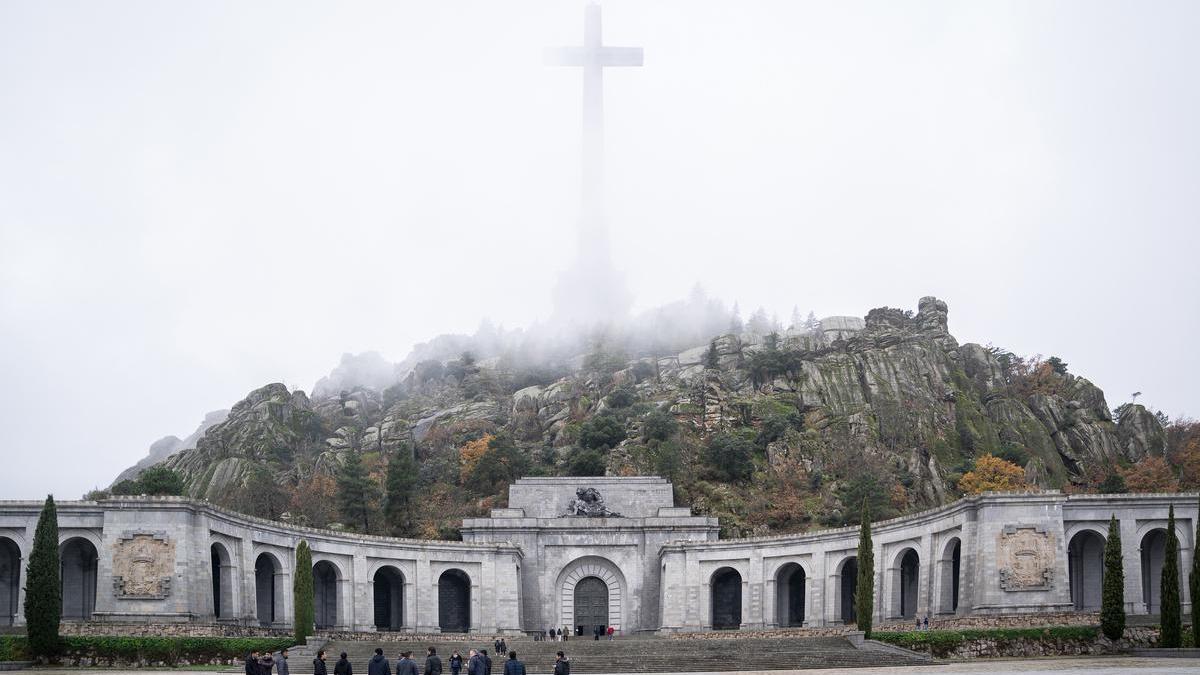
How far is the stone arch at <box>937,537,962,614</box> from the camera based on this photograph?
192 ft

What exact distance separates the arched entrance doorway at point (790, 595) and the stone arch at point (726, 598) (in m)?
2.35

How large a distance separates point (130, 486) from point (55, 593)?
132 feet

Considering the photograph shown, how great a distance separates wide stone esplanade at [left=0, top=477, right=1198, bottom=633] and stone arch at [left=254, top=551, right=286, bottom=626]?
81mm

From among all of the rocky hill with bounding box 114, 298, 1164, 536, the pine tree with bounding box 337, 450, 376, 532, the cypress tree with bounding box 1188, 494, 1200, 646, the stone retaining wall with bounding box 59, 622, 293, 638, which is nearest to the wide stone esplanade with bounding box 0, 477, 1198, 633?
the stone retaining wall with bounding box 59, 622, 293, 638

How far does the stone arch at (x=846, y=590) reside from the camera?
65938 millimetres

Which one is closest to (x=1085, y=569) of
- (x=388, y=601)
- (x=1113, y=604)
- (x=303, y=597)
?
(x=1113, y=604)

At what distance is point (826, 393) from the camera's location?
103188mm

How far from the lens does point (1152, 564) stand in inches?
2344

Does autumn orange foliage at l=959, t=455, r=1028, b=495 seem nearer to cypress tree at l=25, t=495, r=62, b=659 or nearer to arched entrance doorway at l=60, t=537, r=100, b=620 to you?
arched entrance doorway at l=60, t=537, r=100, b=620

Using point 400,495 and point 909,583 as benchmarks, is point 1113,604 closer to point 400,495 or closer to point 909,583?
point 909,583

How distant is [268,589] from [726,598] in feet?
79.1

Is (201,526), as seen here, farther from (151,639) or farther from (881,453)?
Answer: (881,453)

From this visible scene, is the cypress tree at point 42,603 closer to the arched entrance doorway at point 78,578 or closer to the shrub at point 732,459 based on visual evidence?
the arched entrance doorway at point 78,578

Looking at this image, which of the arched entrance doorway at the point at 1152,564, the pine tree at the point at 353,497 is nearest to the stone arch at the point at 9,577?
the pine tree at the point at 353,497
